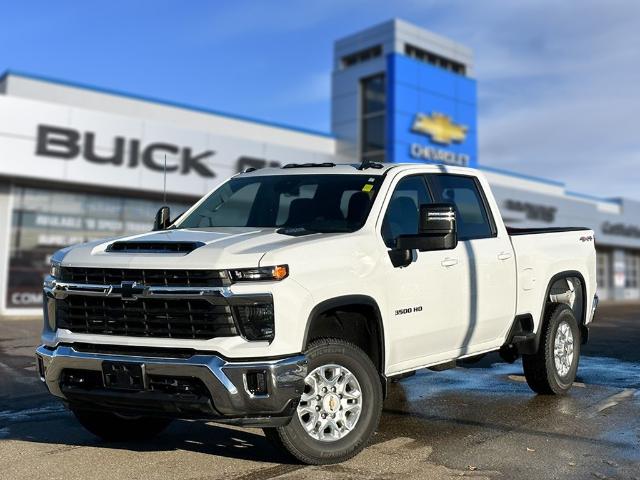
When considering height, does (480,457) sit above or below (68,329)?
below

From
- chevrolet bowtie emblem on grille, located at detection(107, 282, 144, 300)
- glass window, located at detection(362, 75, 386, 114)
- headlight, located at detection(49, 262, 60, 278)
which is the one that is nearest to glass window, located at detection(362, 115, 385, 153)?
glass window, located at detection(362, 75, 386, 114)

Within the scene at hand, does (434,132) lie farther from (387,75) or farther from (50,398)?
(50,398)

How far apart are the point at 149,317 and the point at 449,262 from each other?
2.39 metres

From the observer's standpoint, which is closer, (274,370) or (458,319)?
(274,370)

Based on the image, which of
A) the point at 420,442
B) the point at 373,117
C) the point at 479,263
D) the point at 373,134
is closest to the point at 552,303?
the point at 479,263

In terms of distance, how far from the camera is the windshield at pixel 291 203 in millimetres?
5070

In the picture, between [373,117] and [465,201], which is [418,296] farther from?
[373,117]

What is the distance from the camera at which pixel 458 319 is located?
212 inches

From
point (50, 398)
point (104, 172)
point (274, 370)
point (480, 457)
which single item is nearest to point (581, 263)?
point (480, 457)

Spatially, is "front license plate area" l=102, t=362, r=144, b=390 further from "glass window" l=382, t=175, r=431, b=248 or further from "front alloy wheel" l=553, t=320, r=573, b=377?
"front alloy wheel" l=553, t=320, r=573, b=377

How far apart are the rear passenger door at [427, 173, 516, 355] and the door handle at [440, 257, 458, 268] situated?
58 mm

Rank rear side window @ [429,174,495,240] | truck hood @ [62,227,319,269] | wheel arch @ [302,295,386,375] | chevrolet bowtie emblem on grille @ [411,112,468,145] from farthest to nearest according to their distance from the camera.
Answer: chevrolet bowtie emblem on grille @ [411,112,468,145] < rear side window @ [429,174,495,240] < wheel arch @ [302,295,386,375] < truck hood @ [62,227,319,269]

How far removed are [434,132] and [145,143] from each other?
54.7 ft

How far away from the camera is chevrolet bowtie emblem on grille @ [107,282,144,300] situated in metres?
4.11
